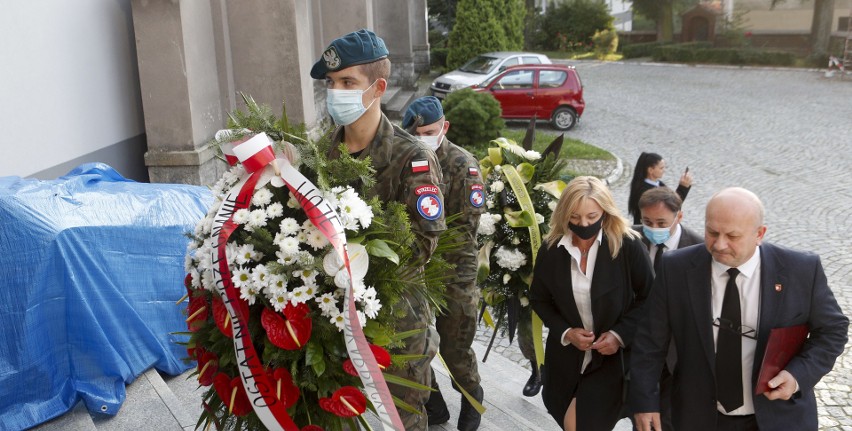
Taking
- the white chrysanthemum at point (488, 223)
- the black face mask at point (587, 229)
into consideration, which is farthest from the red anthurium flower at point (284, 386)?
the white chrysanthemum at point (488, 223)

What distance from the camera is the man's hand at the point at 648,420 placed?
373cm

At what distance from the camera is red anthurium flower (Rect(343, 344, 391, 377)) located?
3.10 metres

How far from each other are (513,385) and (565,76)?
14.2 m

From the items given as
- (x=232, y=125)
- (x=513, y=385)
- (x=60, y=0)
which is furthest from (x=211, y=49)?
(x=232, y=125)

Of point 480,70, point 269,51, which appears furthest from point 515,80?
point 269,51

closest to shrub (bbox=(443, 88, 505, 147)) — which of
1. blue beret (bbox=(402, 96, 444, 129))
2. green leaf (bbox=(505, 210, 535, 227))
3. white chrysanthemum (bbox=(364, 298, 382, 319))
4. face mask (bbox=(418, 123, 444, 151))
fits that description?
blue beret (bbox=(402, 96, 444, 129))

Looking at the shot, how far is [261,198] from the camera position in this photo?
315 cm

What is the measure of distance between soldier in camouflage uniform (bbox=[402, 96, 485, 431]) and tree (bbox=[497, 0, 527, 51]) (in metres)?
23.2

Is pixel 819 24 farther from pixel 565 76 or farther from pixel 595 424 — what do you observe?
pixel 595 424

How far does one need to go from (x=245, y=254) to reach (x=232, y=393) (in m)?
0.55

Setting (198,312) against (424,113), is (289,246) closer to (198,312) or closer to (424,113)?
(198,312)

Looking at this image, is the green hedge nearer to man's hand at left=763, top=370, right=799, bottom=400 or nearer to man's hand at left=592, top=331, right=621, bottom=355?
man's hand at left=592, top=331, right=621, bottom=355

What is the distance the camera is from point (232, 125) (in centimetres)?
342

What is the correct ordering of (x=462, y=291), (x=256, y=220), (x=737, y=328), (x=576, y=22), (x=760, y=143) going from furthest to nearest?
(x=576, y=22), (x=760, y=143), (x=462, y=291), (x=737, y=328), (x=256, y=220)
